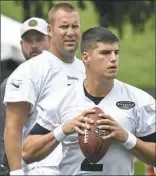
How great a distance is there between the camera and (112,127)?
3.47 metres

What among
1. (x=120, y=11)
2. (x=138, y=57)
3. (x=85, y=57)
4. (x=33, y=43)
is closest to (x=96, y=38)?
(x=85, y=57)

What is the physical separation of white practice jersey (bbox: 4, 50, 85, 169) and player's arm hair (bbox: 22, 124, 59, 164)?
561 mm

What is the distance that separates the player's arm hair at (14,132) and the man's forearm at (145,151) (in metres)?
0.84

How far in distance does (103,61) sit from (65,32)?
0.84 meters

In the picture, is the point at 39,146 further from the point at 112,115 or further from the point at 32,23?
the point at 32,23

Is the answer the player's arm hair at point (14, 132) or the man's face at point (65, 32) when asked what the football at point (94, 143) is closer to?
the player's arm hair at point (14, 132)

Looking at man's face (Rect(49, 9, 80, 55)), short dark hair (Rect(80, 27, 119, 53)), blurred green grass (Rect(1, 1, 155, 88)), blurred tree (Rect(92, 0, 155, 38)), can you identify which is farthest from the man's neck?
blurred green grass (Rect(1, 1, 155, 88))

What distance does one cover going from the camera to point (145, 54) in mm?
16234

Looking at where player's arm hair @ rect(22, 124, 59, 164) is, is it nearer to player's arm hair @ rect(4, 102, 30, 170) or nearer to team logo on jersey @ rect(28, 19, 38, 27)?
player's arm hair @ rect(4, 102, 30, 170)

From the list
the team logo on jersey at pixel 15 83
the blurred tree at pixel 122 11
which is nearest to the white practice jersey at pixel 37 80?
the team logo on jersey at pixel 15 83

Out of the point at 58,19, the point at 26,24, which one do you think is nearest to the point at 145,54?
the point at 26,24

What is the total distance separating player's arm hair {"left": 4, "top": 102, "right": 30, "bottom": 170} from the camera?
4230 millimetres

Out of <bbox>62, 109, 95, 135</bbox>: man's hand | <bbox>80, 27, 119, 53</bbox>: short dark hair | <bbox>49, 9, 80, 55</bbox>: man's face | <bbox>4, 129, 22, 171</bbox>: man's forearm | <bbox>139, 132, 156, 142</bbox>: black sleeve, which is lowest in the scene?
<bbox>4, 129, 22, 171</bbox>: man's forearm

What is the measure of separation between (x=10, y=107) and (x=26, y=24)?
1638 mm
